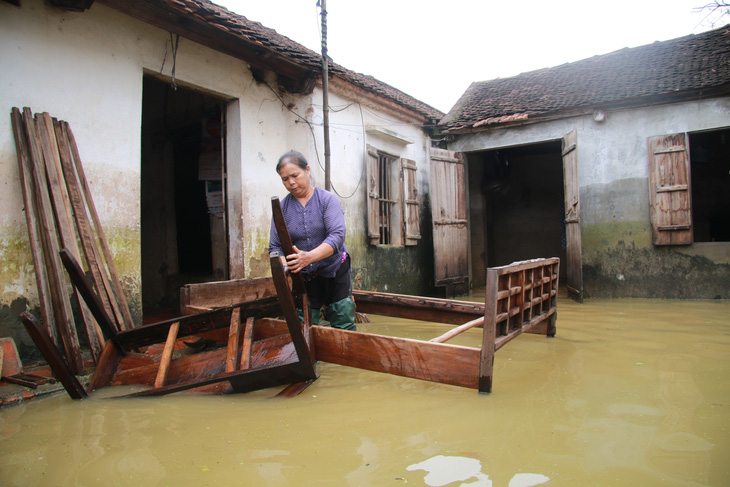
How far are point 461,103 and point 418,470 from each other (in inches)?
378

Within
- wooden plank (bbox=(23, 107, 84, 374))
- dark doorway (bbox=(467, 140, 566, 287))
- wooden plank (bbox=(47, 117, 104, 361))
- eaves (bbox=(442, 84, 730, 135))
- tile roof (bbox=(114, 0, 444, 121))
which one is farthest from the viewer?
dark doorway (bbox=(467, 140, 566, 287))

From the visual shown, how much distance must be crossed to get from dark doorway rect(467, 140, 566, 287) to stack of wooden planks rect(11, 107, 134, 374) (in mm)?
8991

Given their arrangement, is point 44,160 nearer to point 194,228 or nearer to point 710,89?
point 194,228

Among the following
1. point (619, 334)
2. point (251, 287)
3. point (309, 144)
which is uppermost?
point (309, 144)


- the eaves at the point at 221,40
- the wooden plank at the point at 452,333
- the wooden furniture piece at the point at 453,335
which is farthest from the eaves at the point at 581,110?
the wooden plank at the point at 452,333

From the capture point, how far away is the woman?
9.61ft

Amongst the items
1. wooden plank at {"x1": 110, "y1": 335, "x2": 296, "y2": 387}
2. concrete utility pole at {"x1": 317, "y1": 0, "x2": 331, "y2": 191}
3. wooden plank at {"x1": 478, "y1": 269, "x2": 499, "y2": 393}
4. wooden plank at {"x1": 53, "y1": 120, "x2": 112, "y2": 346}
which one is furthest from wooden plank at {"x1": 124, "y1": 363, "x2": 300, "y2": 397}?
concrete utility pole at {"x1": 317, "y1": 0, "x2": 331, "y2": 191}

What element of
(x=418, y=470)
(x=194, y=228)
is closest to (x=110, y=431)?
(x=418, y=470)

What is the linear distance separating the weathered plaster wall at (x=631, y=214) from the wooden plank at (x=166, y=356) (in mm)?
7512

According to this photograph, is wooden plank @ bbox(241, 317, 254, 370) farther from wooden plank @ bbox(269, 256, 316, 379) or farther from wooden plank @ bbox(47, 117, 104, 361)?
wooden plank @ bbox(47, 117, 104, 361)

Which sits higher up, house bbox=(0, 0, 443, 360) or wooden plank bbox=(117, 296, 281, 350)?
house bbox=(0, 0, 443, 360)

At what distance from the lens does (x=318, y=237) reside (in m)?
3.05

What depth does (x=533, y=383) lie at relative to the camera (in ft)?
9.37

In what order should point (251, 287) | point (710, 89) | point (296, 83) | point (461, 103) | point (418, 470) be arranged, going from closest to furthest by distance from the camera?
1. point (418, 470)
2. point (251, 287)
3. point (296, 83)
4. point (710, 89)
5. point (461, 103)
